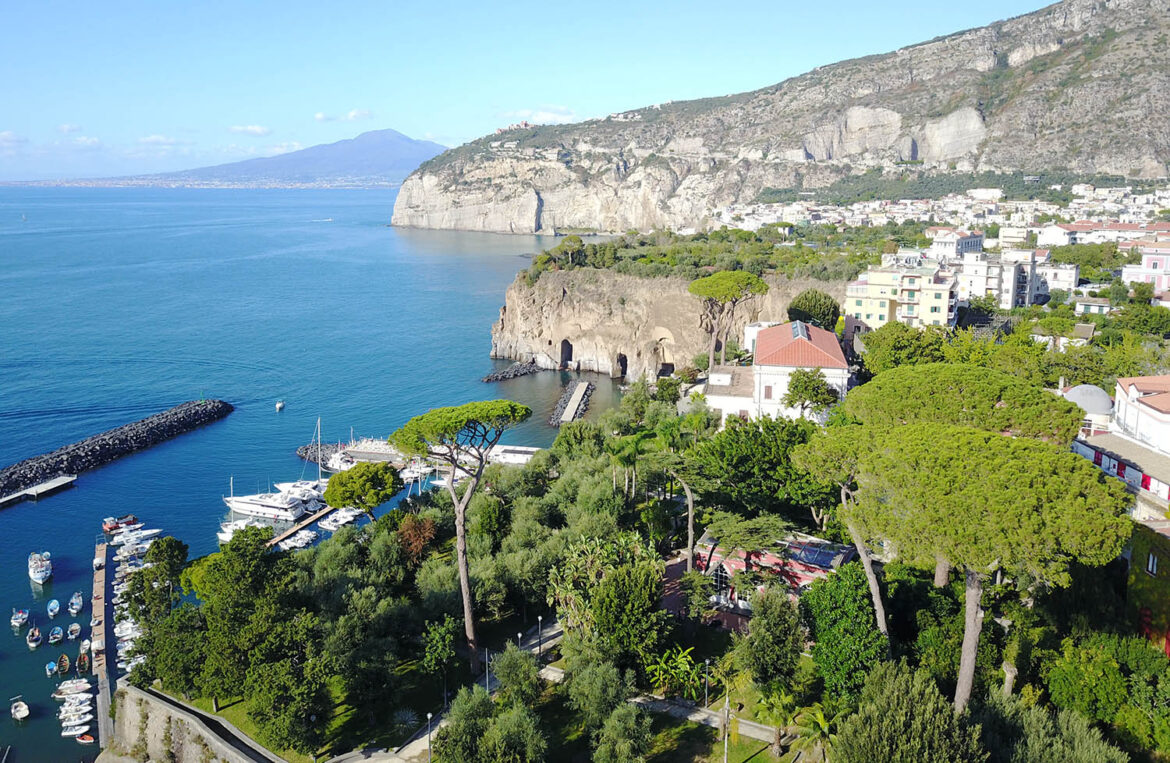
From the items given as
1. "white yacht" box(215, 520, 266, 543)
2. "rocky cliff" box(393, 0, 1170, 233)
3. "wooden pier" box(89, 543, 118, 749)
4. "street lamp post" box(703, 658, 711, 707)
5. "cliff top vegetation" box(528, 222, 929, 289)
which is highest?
"rocky cliff" box(393, 0, 1170, 233)

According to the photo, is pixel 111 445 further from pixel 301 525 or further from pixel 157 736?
pixel 157 736

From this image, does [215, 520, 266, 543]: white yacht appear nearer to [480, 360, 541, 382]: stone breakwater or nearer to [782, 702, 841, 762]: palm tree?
[782, 702, 841, 762]: palm tree

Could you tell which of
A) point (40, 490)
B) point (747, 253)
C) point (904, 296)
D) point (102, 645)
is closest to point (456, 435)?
point (102, 645)

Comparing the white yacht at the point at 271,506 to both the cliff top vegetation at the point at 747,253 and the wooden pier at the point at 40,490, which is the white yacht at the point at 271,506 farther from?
the cliff top vegetation at the point at 747,253

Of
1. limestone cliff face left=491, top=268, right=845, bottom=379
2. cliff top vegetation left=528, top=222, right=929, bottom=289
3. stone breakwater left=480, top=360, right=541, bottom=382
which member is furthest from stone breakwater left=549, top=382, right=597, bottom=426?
cliff top vegetation left=528, top=222, right=929, bottom=289

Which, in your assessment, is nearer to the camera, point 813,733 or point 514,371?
point 813,733

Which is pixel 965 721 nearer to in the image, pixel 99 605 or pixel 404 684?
pixel 404 684

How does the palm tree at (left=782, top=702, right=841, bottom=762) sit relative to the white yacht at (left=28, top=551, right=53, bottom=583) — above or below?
above
